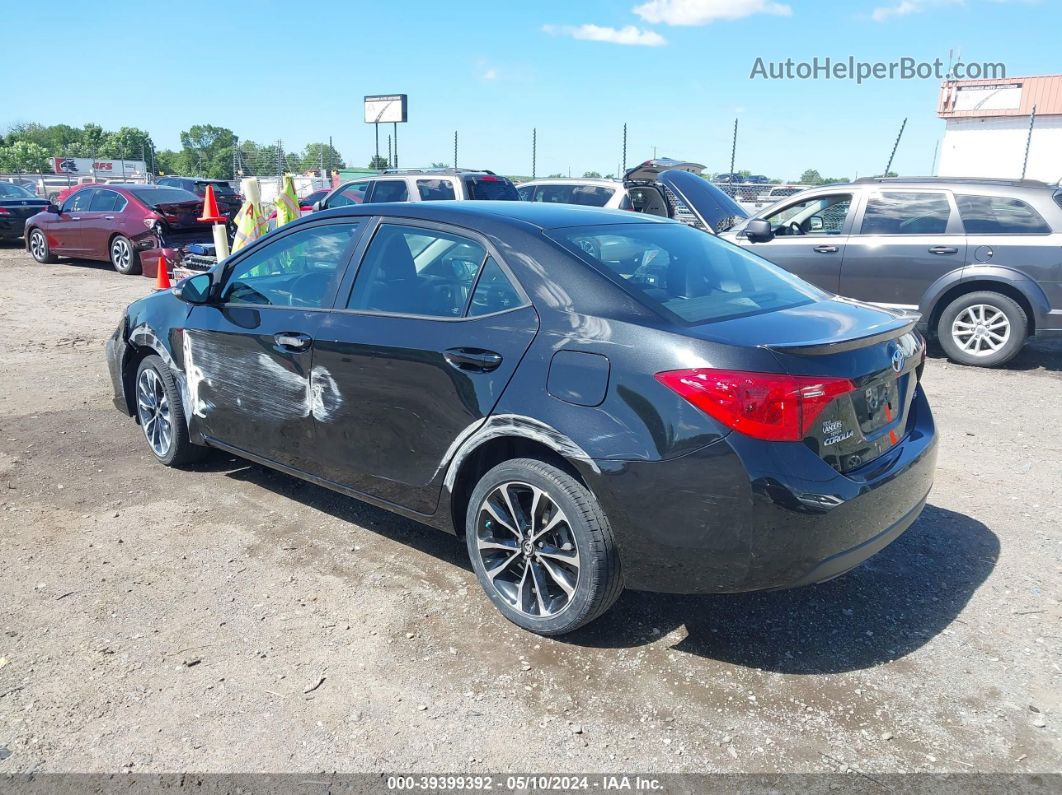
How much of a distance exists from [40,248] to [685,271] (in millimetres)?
16741

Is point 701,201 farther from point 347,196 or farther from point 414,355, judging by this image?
point 414,355

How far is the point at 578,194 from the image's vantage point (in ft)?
40.9

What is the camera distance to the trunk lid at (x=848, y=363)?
289 centimetres

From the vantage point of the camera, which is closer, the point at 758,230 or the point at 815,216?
the point at 758,230

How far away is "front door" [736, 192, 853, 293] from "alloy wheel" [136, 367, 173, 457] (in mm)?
6132

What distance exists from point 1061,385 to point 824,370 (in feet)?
20.2

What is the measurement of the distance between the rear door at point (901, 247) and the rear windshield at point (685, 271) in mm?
5208

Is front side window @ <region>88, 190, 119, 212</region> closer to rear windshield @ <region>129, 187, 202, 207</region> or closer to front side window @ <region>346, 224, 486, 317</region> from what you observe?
rear windshield @ <region>129, 187, 202, 207</region>

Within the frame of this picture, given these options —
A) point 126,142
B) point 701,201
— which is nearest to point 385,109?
point 701,201

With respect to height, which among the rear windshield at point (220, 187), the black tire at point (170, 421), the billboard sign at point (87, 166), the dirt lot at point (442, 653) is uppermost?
the billboard sign at point (87, 166)

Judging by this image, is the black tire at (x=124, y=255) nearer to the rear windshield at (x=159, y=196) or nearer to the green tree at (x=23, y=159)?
the rear windshield at (x=159, y=196)

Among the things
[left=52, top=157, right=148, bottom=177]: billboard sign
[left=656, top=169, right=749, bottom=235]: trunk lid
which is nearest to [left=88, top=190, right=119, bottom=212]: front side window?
[left=656, top=169, right=749, bottom=235]: trunk lid

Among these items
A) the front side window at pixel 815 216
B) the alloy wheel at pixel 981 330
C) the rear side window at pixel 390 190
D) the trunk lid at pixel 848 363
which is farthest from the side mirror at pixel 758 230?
the rear side window at pixel 390 190

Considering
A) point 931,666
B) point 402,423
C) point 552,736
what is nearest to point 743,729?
point 552,736
